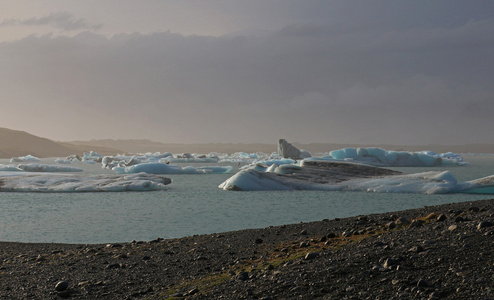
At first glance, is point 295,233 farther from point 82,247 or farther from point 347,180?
point 347,180

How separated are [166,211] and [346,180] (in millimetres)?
14503

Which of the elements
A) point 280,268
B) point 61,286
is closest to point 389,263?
point 280,268

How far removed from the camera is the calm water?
15.8 m

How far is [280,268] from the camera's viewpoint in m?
7.44

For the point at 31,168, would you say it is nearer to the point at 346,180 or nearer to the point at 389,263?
the point at 346,180

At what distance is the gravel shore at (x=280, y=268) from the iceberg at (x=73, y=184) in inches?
716

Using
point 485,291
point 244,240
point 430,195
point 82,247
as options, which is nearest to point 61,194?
point 82,247

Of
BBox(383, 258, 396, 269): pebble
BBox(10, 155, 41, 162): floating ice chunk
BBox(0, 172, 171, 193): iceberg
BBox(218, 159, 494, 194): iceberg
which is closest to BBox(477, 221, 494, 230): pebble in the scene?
BBox(383, 258, 396, 269): pebble

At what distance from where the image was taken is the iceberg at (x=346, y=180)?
27.6 metres

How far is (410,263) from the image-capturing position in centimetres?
672

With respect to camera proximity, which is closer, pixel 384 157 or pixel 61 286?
pixel 61 286

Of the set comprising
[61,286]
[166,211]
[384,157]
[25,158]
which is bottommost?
[166,211]

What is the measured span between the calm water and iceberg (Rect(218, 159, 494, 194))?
4.38 feet

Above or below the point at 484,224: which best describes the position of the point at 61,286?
below
